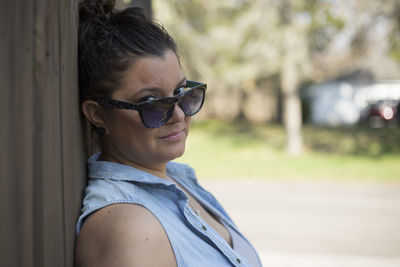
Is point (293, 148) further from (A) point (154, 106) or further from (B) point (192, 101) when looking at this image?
(A) point (154, 106)

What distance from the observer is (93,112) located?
139 cm

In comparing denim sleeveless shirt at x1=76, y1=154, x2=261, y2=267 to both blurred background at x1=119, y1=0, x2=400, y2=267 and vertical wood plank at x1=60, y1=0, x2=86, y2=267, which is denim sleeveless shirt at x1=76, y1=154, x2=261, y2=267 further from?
blurred background at x1=119, y1=0, x2=400, y2=267

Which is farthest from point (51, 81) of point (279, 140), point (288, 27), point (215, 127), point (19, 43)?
point (215, 127)

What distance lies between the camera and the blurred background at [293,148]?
5496mm

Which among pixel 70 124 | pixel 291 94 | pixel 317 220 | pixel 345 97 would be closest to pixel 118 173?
pixel 70 124

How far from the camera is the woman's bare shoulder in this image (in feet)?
3.56

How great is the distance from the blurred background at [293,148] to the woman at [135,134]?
3.55 feet

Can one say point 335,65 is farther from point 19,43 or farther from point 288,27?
point 19,43

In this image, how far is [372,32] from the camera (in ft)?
43.0

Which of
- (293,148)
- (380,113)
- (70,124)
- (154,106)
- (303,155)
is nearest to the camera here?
(70,124)

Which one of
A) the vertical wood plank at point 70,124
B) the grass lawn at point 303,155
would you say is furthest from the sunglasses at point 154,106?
the grass lawn at point 303,155

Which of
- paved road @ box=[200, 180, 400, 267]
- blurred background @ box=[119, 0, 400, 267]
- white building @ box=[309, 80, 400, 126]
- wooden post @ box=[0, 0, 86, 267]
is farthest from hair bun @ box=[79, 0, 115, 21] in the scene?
white building @ box=[309, 80, 400, 126]

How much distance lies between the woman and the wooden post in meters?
0.14

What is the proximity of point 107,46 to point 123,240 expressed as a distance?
62cm
